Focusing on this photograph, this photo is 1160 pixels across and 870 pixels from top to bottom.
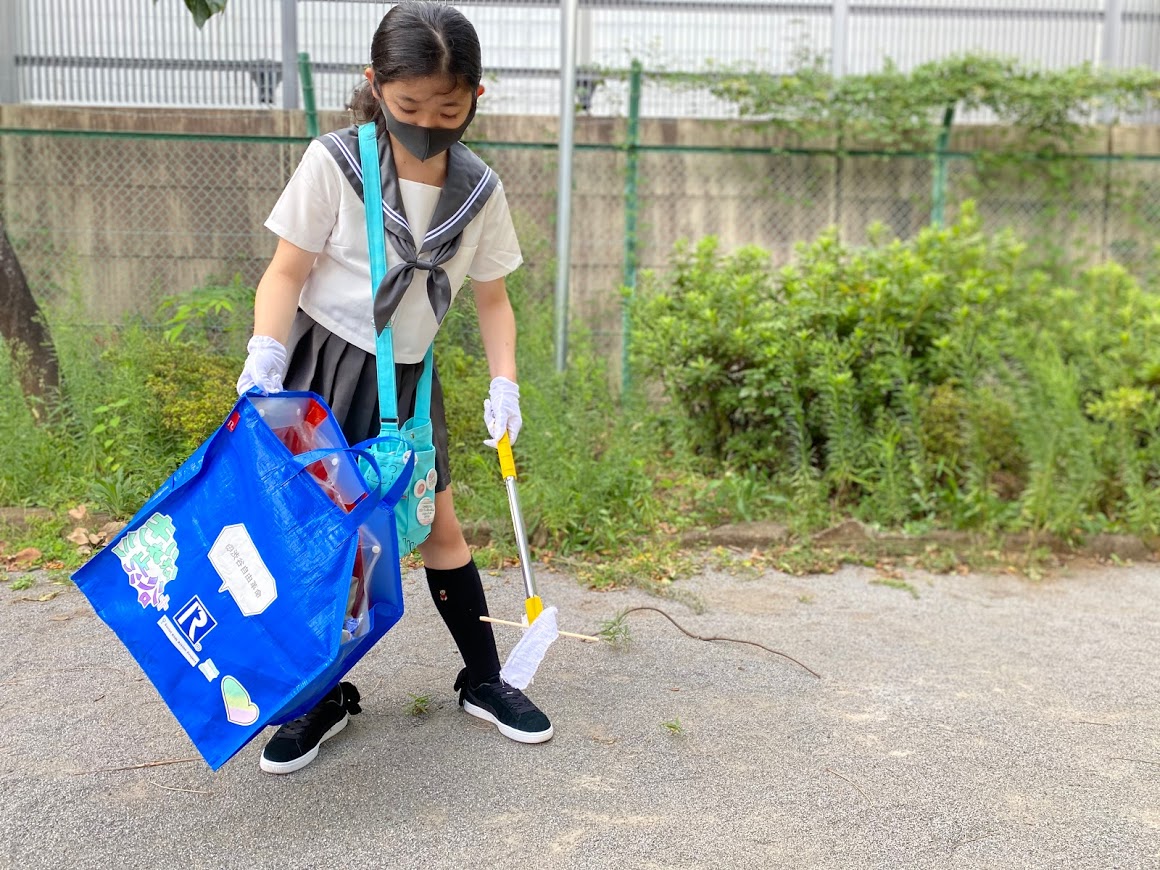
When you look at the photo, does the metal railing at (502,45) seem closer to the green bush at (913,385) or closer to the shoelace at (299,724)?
the green bush at (913,385)

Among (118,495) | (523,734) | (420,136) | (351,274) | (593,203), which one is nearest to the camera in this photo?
(420,136)

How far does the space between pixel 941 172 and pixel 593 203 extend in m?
2.29

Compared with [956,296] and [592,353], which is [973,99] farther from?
[592,353]

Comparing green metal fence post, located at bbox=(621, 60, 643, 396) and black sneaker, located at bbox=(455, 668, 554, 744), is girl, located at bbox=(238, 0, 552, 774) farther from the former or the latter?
green metal fence post, located at bbox=(621, 60, 643, 396)

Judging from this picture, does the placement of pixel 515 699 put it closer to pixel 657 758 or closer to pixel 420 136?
pixel 657 758

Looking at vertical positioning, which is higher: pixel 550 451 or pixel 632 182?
pixel 632 182

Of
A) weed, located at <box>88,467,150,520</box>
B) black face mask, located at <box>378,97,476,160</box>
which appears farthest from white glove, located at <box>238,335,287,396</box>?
weed, located at <box>88,467,150,520</box>

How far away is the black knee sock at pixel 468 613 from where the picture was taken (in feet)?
9.12

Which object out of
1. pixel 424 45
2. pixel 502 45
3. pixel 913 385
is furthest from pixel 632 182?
pixel 424 45

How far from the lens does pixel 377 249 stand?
242cm

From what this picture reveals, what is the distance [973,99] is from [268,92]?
4491 millimetres

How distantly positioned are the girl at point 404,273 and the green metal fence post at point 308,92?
11.9ft

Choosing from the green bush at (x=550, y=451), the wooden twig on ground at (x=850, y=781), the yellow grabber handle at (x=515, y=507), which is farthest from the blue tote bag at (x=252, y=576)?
the green bush at (x=550, y=451)

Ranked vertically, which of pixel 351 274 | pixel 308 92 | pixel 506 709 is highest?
pixel 308 92
